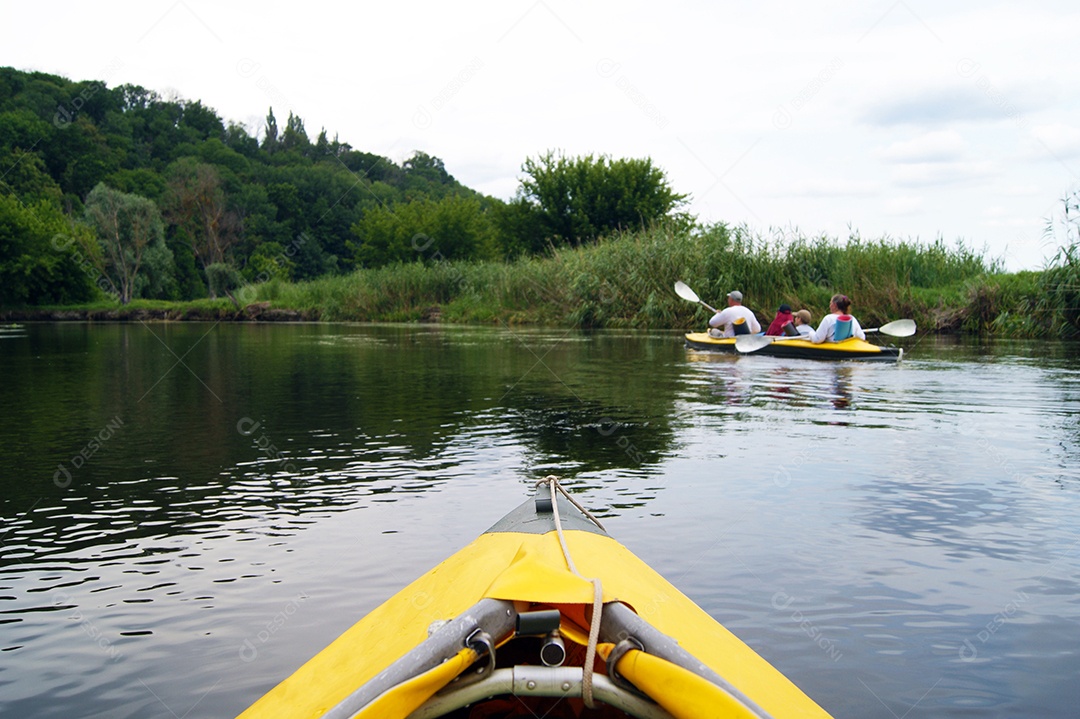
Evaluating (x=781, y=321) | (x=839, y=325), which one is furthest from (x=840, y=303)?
(x=781, y=321)

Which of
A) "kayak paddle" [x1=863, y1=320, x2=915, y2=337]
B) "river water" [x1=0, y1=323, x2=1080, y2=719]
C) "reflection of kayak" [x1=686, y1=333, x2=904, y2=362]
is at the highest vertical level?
"kayak paddle" [x1=863, y1=320, x2=915, y2=337]

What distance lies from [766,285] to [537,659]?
69.2ft

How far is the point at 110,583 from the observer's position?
12.9 ft

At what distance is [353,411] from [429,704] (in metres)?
7.75

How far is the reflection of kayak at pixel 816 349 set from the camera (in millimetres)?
14219

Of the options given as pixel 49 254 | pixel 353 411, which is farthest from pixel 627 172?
pixel 353 411

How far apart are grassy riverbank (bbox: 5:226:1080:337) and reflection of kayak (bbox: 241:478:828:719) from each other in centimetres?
1888

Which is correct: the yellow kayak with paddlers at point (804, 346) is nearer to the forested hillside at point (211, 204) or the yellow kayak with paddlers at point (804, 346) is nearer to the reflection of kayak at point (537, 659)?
the reflection of kayak at point (537, 659)

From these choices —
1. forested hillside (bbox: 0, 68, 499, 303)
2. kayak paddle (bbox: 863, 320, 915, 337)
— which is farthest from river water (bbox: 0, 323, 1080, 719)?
forested hillside (bbox: 0, 68, 499, 303)

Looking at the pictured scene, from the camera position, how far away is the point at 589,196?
43844mm

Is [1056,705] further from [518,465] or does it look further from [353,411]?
[353,411]

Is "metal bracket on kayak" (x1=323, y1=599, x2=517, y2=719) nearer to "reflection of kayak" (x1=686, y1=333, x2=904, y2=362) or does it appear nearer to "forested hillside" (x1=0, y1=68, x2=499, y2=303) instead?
"reflection of kayak" (x1=686, y1=333, x2=904, y2=362)

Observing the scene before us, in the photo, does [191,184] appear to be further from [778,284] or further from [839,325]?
[839,325]

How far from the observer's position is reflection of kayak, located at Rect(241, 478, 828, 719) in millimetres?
1748
